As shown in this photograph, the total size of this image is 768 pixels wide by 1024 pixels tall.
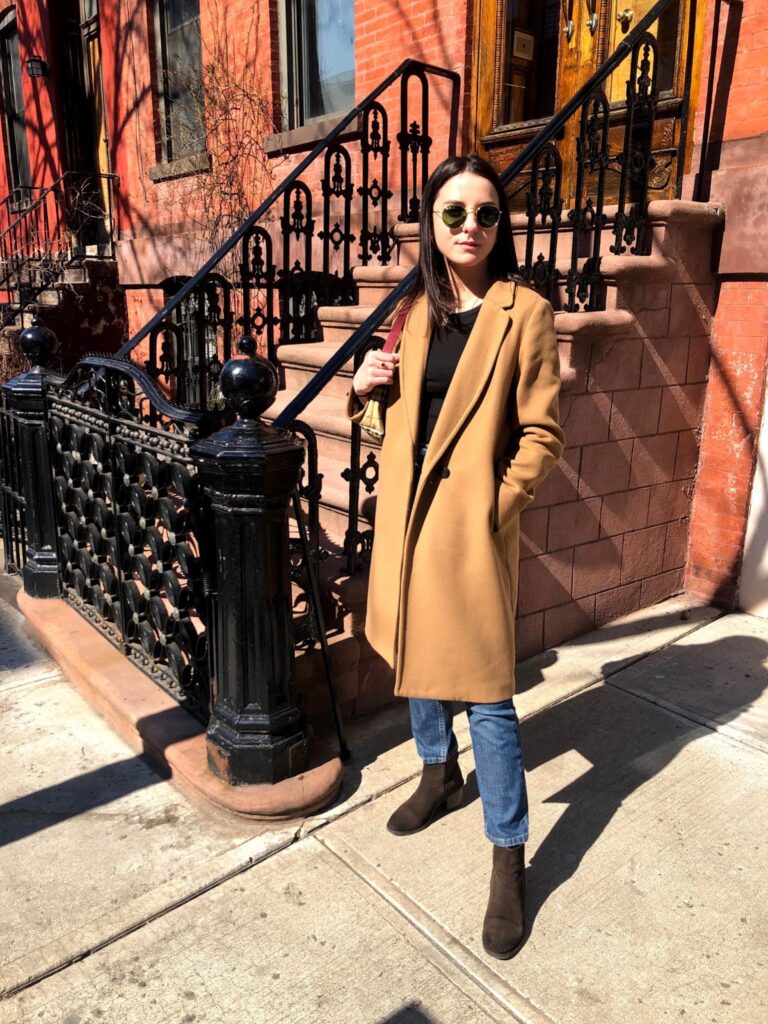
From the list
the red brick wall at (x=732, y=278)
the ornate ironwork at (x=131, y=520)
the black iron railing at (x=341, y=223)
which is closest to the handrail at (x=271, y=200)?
the black iron railing at (x=341, y=223)

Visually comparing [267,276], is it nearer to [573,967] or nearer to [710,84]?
[710,84]

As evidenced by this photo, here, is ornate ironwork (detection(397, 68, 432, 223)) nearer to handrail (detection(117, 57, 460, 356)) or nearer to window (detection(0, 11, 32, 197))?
handrail (detection(117, 57, 460, 356))

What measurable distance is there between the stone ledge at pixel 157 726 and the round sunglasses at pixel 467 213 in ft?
5.81

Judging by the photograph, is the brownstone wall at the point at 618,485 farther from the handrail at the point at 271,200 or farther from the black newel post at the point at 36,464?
the black newel post at the point at 36,464

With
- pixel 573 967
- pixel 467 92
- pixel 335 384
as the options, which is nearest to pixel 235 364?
pixel 573 967

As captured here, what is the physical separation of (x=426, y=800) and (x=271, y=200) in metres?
3.73

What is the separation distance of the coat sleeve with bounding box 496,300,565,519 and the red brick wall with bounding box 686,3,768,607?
2373 millimetres

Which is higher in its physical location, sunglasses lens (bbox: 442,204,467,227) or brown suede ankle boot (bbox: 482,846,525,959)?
sunglasses lens (bbox: 442,204,467,227)

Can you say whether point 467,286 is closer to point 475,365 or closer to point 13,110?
point 475,365

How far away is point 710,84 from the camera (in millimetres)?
4086

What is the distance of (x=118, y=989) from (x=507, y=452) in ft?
5.41

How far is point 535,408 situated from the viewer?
6.74 feet

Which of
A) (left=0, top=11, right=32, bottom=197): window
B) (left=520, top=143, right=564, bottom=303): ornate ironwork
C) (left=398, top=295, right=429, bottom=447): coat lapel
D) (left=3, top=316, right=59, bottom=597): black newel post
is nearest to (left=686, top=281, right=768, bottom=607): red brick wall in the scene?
(left=520, top=143, right=564, bottom=303): ornate ironwork

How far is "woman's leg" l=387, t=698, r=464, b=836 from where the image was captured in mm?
2508
